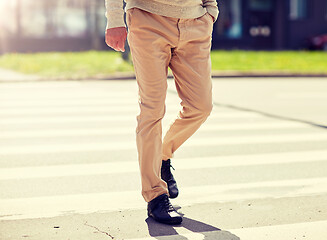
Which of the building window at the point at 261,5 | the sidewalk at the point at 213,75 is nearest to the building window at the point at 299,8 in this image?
the building window at the point at 261,5

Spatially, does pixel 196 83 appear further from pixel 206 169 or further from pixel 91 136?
pixel 91 136

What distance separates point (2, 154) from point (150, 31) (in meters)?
2.84

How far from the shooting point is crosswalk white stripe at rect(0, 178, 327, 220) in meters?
4.07

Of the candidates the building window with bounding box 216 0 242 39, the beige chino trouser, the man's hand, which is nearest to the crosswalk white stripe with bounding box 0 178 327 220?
the beige chino trouser

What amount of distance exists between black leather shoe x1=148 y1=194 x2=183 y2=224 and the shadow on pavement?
0.10ft

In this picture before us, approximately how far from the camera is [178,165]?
5535mm

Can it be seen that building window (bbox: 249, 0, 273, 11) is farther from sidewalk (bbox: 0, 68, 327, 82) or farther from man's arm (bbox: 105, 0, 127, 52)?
man's arm (bbox: 105, 0, 127, 52)

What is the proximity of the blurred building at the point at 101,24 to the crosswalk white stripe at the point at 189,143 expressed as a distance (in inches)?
918

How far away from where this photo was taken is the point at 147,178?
379cm

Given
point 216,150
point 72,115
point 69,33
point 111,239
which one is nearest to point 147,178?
point 111,239

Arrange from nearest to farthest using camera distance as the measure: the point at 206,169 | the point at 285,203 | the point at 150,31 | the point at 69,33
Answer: the point at 150,31
the point at 285,203
the point at 206,169
the point at 69,33

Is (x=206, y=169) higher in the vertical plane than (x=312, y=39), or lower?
higher

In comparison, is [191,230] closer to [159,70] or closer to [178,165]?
[159,70]

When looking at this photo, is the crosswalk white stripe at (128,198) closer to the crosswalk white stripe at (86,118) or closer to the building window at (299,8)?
the crosswalk white stripe at (86,118)
